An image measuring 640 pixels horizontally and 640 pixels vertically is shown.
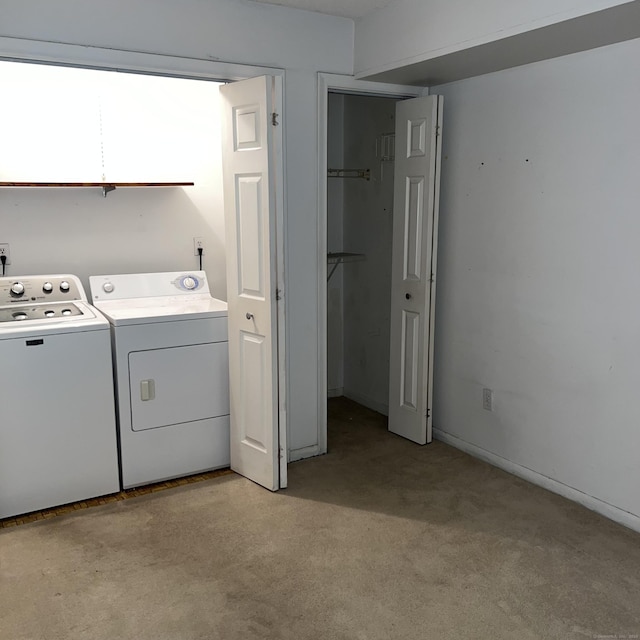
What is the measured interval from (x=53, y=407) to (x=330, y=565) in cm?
149

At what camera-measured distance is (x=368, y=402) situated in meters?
4.68

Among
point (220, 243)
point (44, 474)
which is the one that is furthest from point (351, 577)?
point (220, 243)

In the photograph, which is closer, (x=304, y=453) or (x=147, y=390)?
(x=147, y=390)

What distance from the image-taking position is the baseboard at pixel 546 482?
9.66ft

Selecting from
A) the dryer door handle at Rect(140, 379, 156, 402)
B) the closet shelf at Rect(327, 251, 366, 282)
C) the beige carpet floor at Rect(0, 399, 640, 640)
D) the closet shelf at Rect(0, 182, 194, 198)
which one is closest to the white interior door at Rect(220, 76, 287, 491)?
the beige carpet floor at Rect(0, 399, 640, 640)

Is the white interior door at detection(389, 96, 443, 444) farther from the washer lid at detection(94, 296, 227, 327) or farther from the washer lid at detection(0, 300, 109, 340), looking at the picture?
the washer lid at detection(0, 300, 109, 340)

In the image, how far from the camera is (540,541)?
281 cm

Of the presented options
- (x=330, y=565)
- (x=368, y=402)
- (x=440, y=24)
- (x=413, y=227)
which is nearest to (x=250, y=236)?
(x=413, y=227)

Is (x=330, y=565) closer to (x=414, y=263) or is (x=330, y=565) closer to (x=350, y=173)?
(x=414, y=263)

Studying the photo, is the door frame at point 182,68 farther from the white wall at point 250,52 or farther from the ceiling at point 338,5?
the ceiling at point 338,5

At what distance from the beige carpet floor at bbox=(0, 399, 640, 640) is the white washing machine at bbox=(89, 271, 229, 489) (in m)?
0.18

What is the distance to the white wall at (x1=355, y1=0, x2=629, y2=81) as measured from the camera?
8.13 feet

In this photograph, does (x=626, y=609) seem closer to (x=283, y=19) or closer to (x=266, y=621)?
(x=266, y=621)

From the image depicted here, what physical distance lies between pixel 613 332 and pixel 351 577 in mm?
1600
